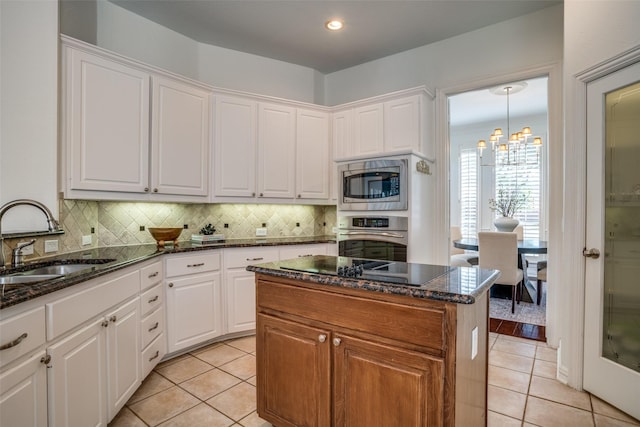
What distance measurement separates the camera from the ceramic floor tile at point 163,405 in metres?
2.07

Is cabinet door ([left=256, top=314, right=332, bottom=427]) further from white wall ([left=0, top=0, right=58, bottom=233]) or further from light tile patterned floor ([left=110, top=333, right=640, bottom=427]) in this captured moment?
white wall ([left=0, top=0, right=58, bottom=233])

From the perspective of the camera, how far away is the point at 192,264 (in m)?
2.94

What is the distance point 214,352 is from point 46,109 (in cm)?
226

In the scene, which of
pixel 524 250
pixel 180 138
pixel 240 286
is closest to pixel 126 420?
pixel 240 286

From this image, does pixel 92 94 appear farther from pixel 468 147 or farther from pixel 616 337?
pixel 468 147

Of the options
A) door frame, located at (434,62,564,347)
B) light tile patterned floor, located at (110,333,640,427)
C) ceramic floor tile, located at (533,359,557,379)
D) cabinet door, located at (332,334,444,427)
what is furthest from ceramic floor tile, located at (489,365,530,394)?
cabinet door, located at (332,334,444,427)

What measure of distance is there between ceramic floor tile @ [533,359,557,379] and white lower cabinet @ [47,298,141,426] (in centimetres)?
292

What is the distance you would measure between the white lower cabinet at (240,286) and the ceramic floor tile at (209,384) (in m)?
0.64

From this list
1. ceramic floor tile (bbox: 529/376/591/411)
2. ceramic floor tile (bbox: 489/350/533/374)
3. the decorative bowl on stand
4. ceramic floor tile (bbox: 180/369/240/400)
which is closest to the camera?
ceramic floor tile (bbox: 529/376/591/411)

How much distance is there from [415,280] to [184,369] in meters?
2.17

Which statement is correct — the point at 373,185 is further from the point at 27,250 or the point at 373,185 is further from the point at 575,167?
the point at 27,250

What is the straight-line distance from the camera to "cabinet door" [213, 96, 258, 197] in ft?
11.3

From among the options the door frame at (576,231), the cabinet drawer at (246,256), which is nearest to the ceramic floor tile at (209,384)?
the cabinet drawer at (246,256)

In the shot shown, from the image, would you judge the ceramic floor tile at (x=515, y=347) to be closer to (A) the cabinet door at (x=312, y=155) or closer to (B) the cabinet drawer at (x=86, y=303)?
(A) the cabinet door at (x=312, y=155)
